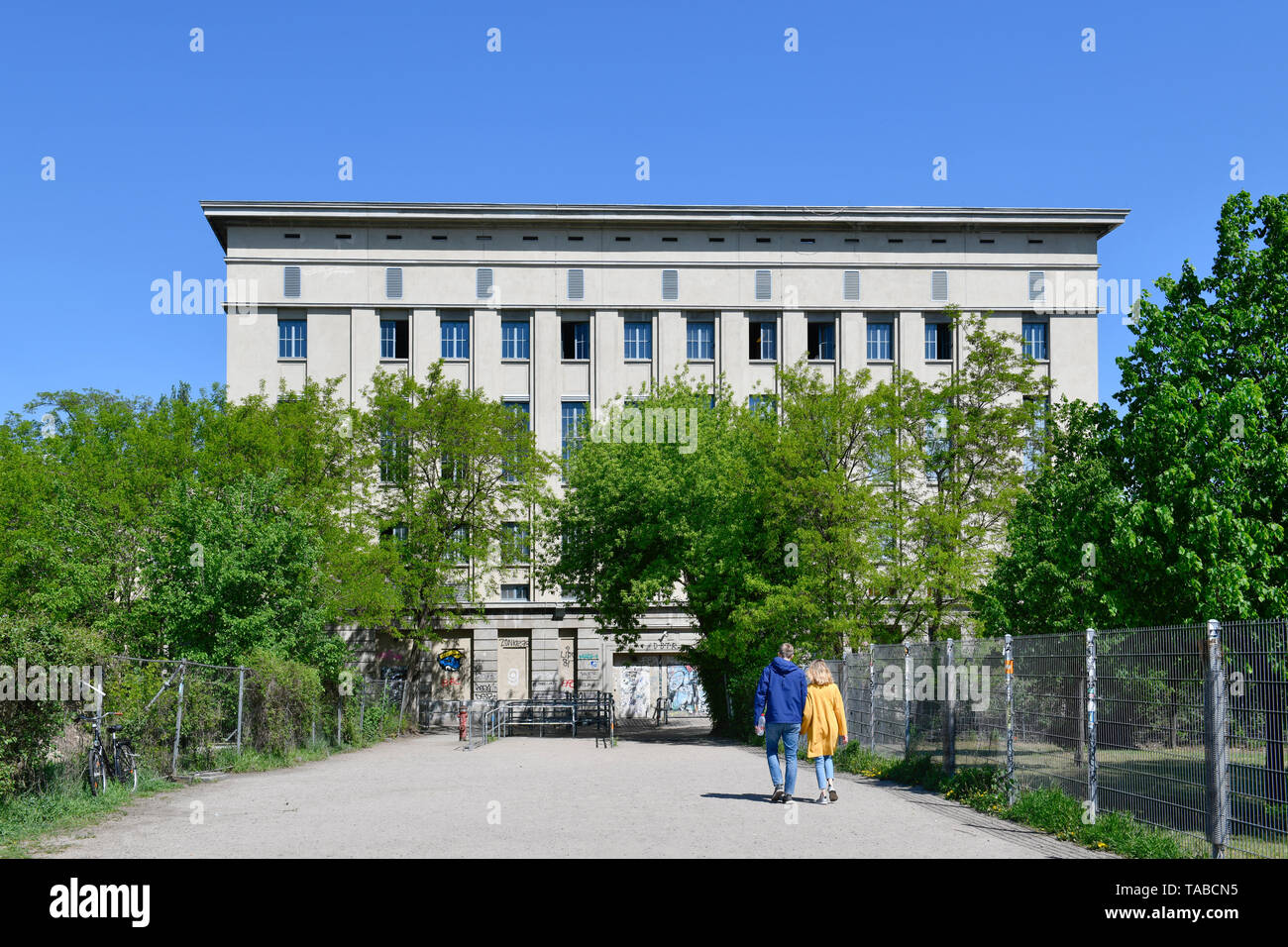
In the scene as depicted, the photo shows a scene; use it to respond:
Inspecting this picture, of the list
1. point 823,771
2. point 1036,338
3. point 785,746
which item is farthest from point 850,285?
point 823,771

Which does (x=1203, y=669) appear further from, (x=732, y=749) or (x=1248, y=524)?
(x=732, y=749)

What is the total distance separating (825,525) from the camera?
32.3 m

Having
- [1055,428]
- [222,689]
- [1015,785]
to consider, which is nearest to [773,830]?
[1015,785]

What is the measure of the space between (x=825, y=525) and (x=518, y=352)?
26.2 meters

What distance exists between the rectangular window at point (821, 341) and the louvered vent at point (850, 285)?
1.51m

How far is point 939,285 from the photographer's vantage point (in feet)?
185

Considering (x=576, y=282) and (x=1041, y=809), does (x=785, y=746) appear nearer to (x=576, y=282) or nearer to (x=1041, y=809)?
(x=1041, y=809)

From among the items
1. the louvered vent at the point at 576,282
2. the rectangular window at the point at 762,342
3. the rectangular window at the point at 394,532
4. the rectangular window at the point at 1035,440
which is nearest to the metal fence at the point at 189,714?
the rectangular window at the point at 394,532

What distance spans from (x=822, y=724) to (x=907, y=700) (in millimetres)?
4329

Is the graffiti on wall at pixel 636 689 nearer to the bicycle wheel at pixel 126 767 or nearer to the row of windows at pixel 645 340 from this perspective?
the row of windows at pixel 645 340

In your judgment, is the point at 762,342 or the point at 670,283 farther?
the point at 762,342

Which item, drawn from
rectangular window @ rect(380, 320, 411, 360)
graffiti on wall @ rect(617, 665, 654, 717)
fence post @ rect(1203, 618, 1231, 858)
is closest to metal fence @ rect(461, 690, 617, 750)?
graffiti on wall @ rect(617, 665, 654, 717)

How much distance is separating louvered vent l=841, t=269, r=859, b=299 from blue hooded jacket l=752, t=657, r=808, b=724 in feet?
139

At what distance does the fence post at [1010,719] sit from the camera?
14.9m
